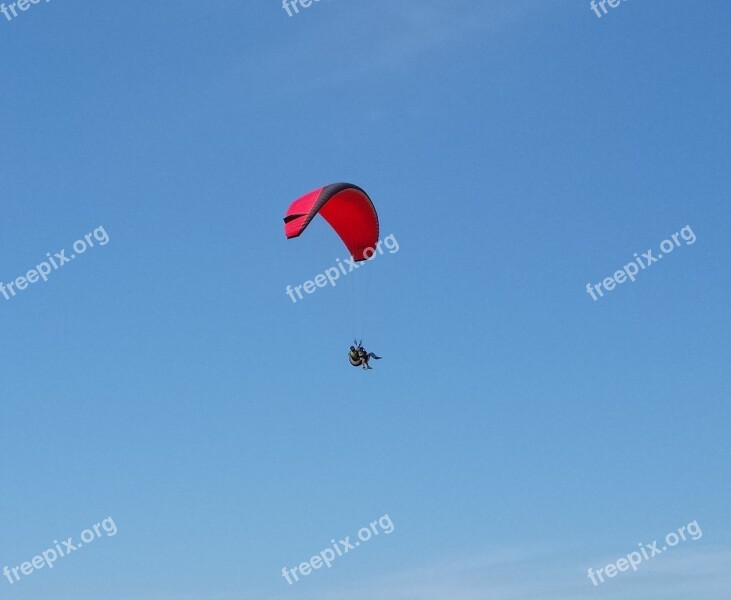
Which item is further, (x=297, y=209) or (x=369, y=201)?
(x=369, y=201)

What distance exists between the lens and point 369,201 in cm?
7775

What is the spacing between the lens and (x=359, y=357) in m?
75.5

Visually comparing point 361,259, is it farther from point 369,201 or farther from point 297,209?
point 297,209

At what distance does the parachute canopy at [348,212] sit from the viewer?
238ft

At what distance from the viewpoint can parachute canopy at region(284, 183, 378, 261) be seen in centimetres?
7250

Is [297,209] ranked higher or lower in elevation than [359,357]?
higher

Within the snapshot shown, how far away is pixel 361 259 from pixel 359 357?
6.55m

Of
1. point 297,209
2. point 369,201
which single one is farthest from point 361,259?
point 297,209

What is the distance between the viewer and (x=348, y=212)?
7862cm

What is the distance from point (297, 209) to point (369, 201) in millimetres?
6929

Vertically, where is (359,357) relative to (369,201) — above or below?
below

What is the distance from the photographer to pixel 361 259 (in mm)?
79812

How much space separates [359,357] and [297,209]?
27.9 feet

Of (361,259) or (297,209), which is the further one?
(361,259)
